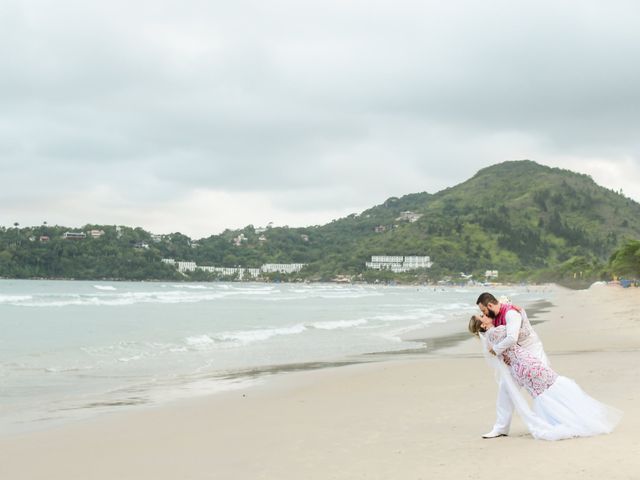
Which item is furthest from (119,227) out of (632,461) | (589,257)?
(632,461)

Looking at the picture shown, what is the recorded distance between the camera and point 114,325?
2762 cm

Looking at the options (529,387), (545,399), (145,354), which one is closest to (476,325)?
(529,387)

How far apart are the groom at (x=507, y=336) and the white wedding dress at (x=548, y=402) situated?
80mm

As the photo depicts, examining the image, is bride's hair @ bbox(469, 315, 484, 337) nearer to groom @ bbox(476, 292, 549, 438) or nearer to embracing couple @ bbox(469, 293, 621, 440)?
embracing couple @ bbox(469, 293, 621, 440)

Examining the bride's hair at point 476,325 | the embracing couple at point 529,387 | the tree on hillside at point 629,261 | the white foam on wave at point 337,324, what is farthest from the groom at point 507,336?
the tree on hillside at point 629,261

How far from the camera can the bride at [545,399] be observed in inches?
253

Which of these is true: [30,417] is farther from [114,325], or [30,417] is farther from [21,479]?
[114,325]

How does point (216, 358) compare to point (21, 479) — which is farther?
point (216, 358)

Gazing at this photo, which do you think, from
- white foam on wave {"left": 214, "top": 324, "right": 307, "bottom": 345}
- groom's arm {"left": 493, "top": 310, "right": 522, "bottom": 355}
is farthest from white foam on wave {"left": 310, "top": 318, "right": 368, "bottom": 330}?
groom's arm {"left": 493, "top": 310, "right": 522, "bottom": 355}

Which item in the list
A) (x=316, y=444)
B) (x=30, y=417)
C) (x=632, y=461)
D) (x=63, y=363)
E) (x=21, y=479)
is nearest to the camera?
(x=632, y=461)

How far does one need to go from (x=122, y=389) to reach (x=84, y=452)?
4.93m

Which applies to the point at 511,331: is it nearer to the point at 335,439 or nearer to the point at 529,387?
the point at 529,387

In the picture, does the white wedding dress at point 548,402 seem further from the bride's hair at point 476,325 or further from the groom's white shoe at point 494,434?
the groom's white shoe at point 494,434

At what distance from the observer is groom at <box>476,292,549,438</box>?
22.1 ft
